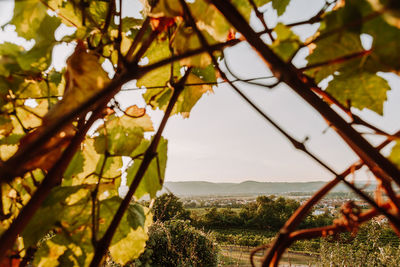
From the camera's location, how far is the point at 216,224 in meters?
26.2

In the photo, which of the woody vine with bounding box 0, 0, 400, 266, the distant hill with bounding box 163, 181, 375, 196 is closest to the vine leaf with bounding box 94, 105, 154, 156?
the woody vine with bounding box 0, 0, 400, 266

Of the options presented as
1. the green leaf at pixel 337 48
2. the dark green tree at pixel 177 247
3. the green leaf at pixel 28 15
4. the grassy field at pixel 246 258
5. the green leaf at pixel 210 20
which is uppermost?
the green leaf at pixel 28 15

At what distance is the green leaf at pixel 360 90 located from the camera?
1.26 feet

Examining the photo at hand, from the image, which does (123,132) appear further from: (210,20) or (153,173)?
(210,20)

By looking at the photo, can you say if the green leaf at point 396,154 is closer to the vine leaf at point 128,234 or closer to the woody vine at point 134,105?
the woody vine at point 134,105

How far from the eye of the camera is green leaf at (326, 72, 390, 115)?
0.38 metres

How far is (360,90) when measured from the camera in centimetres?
40

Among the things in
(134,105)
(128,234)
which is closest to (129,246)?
(128,234)

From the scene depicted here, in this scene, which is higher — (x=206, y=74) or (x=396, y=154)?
(x=206, y=74)

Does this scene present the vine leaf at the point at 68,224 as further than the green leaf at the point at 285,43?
Yes

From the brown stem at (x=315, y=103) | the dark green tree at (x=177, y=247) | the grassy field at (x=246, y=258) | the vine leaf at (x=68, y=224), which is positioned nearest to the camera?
the brown stem at (x=315, y=103)

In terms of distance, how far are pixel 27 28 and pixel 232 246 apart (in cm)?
2196

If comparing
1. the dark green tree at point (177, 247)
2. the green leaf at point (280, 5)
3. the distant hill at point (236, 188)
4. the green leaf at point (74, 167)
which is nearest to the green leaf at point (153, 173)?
the green leaf at point (74, 167)

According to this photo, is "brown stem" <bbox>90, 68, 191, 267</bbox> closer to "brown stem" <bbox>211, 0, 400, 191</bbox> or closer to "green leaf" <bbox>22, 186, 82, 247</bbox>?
"green leaf" <bbox>22, 186, 82, 247</bbox>
